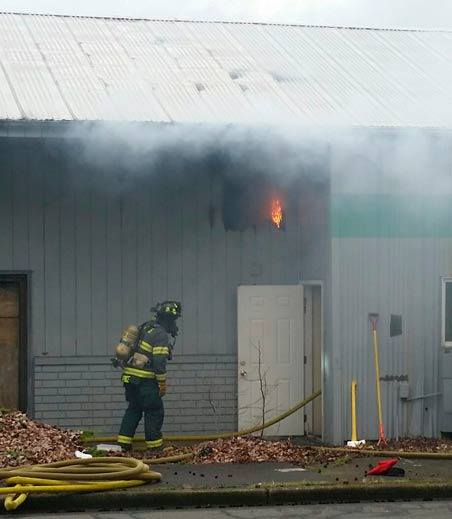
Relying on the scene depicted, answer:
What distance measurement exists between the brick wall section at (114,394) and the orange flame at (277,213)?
1.89 meters

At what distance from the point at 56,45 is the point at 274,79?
3.51 metres

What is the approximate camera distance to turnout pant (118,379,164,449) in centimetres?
1395

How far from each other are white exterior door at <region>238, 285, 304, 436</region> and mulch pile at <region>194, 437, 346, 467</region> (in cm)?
194

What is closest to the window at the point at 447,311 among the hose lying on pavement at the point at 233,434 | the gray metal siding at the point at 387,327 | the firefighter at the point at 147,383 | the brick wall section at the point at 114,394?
the gray metal siding at the point at 387,327

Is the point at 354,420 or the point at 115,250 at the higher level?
the point at 115,250

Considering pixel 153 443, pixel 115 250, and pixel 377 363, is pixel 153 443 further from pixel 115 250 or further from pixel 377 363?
pixel 377 363

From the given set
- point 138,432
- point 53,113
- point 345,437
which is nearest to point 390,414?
point 345,437

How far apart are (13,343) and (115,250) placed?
1776 millimetres

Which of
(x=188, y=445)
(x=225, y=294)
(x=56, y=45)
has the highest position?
(x=56, y=45)

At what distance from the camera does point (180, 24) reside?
20.5 m

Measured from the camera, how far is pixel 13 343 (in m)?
15.2

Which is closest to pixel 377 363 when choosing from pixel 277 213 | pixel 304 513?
pixel 277 213

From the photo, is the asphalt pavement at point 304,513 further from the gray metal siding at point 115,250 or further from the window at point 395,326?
the gray metal siding at point 115,250

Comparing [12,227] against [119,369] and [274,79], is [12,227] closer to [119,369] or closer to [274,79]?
[119,369]
